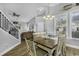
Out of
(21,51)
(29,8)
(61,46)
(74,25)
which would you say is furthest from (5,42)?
(74,25)

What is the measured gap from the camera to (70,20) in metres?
1.69

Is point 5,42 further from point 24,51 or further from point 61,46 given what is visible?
point 61,46

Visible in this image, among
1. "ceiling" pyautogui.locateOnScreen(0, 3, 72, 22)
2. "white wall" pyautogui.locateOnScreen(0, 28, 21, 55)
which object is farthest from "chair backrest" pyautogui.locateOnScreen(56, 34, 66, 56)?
"white wall" pyautogui.locateOnScreen(0, 28, 21, 55)

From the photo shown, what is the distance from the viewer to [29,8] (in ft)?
5.54

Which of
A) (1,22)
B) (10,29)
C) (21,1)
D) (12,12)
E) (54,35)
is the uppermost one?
(21,1)

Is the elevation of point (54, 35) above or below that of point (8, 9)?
below

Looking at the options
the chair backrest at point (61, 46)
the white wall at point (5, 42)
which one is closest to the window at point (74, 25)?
the chair backrest at point (61, 46)

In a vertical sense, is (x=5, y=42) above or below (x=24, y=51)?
above

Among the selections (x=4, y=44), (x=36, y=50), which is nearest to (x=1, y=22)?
(x=4, y=44)

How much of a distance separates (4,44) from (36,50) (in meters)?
0.55

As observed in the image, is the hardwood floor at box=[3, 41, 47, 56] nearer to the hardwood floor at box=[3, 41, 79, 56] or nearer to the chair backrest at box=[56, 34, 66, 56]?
the hardwood floor at box=[3, 41, 79, 56]

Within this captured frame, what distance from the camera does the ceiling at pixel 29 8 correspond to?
1675 millimetres

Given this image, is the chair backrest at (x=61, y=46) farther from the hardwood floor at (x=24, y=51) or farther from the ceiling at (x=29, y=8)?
the ceiling at (x=29, y=8)

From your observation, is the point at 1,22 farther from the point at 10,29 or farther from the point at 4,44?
the point at 4,44
